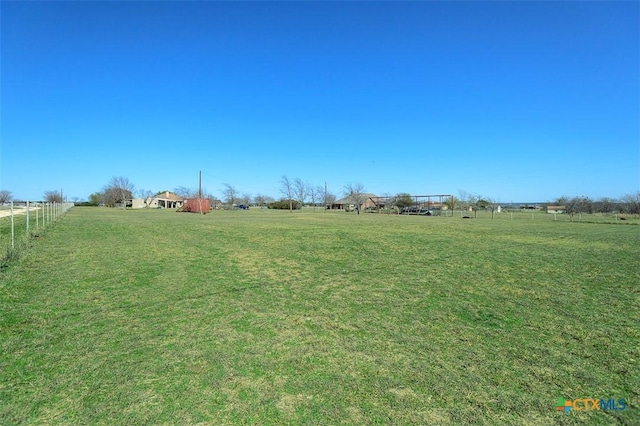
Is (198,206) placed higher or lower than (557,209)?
higher

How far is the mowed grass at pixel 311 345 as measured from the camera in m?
2.54

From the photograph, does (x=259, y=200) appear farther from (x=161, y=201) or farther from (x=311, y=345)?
(x=311, y=345)

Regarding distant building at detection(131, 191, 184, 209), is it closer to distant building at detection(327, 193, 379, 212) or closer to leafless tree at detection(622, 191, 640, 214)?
distant building at detection(327, 193, 379, 212)

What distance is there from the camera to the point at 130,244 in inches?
449

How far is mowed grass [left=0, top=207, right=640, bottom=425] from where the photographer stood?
2545mm

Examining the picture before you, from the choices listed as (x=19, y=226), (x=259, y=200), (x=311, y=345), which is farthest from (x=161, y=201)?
(x=311, y=345)

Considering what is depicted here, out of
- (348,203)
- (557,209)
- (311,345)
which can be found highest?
(348,203)

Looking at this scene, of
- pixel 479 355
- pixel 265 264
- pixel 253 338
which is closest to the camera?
pixel 479 355

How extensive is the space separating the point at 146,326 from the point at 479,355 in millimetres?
3563

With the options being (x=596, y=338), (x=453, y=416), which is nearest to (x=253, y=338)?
(x=453, y=416)

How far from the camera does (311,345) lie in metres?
3.65

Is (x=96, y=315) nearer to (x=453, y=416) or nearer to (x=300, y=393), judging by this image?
(x=300, y=393)

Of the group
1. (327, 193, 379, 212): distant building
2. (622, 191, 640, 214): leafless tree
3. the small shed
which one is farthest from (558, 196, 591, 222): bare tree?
the small shed

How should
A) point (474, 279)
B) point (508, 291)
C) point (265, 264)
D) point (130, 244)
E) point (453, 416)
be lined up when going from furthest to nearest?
point (130, 244) < point (265, 264) < point (474, 279) < point (508, 291) < point (453, 416)
